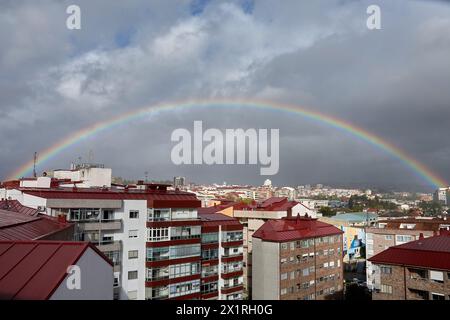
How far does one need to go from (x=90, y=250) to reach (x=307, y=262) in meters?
26.0

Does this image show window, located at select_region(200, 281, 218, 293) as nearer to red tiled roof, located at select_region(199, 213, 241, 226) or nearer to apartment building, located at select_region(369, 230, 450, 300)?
red tiled roof, located at select_region(199, 213, 241, 226)

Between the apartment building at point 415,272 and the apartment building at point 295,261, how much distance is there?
10059 mm

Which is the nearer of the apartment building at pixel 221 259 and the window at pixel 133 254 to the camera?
the window at pixel 133 254

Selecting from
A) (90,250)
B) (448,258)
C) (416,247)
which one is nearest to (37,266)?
(90,250)

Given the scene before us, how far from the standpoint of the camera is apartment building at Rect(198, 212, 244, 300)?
25.1 metres

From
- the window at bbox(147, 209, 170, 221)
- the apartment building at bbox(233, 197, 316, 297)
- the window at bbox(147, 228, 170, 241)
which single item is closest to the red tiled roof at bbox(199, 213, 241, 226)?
the window at bbox(147, 209, 170, 221)

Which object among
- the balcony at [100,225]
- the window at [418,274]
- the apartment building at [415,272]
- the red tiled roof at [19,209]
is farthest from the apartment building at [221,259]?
the window at [418,274]

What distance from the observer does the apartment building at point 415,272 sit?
50.0 feet

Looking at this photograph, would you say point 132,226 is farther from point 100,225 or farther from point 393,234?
point 393,234

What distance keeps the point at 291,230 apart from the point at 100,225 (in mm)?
14840

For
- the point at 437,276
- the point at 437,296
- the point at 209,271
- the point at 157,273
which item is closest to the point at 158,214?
the point at 157,273

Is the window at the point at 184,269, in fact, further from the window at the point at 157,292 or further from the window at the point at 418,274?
the window at the point at 418,274

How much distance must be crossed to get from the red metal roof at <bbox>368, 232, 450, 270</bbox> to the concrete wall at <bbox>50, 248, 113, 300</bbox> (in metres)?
14.0
